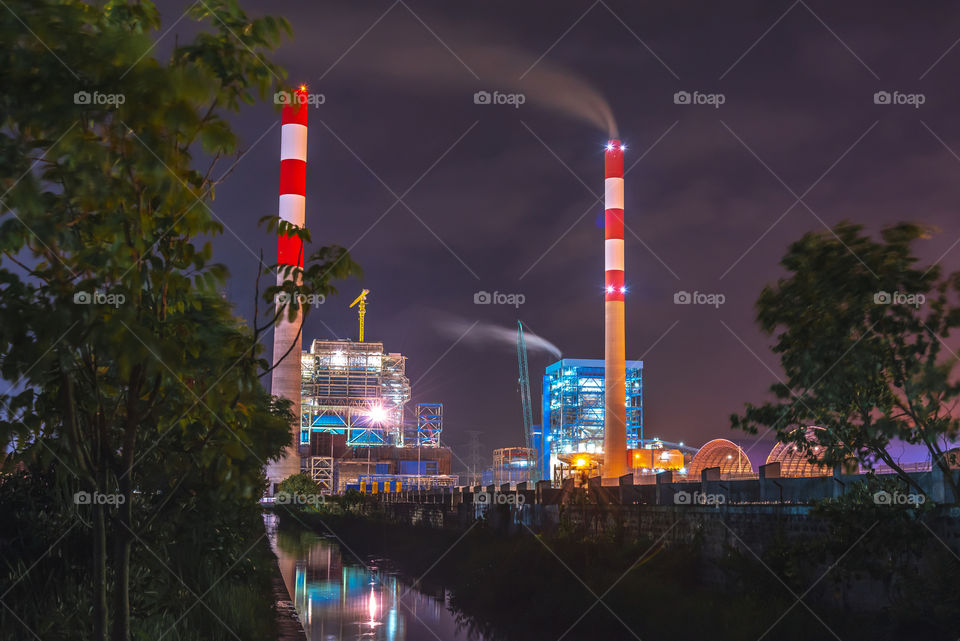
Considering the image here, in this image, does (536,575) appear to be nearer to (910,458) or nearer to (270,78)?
(270,78)

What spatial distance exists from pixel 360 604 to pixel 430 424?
407ft

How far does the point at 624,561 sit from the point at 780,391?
6767 millimetres

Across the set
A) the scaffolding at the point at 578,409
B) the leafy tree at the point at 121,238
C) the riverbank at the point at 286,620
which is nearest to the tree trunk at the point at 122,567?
the leafy tree at the point at 121,238

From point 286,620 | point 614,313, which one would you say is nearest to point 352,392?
point 614,313

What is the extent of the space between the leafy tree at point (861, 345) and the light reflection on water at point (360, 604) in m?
9.24

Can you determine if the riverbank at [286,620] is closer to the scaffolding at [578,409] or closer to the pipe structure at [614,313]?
the pipe structure at [614,313]

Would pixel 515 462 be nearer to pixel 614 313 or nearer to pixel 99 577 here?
pixel 614 313

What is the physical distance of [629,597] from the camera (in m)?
15.4

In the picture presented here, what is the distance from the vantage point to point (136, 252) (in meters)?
4.09

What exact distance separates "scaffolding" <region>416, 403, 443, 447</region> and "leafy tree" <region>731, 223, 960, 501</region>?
133 meters

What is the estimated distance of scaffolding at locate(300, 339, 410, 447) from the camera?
12650 cm

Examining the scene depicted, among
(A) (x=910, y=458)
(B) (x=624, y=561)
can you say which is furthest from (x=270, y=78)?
(A) (x=910, y=458)

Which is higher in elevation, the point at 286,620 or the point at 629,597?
the point at 286,620

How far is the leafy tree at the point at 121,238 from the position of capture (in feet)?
11.2
